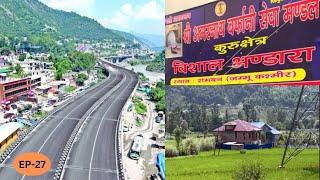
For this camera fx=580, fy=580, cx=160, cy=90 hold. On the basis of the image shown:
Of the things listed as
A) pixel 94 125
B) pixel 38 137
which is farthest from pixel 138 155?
pixel 38 137

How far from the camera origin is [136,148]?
4.44m

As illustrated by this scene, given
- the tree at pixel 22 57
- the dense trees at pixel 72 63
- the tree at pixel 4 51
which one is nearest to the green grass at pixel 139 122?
the dense trees at pixel 72 63

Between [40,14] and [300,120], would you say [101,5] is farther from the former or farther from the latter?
[300,120]

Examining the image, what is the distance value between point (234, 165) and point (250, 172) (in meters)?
0.14

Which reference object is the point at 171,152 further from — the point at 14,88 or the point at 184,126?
the point at 14,88

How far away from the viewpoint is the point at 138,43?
5.09 meters

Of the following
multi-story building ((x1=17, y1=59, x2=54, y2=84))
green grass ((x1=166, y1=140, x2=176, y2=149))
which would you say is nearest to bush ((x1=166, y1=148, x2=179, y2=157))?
green grass ((x1=166, y1=140, x2=176, y2=149))

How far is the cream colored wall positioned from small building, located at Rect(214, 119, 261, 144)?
0.94 m

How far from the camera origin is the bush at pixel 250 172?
4.16m

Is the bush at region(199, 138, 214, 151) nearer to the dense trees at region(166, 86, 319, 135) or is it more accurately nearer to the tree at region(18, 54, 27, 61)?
the dense trees at region(166, 86, 319, 135)

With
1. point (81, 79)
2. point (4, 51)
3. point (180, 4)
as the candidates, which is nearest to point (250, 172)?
point (180, 4)

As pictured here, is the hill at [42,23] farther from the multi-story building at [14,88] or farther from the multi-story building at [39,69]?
the multi-story building at [14,88]

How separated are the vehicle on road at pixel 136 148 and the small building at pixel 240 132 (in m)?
0.63

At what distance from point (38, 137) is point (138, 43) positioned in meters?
1.29
